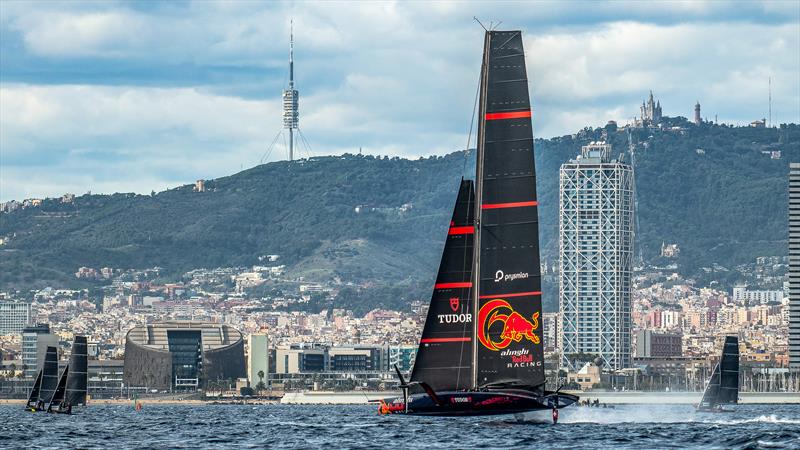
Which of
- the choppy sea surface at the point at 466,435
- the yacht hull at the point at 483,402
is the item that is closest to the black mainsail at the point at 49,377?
the choppy sea surface at the point at 466,435

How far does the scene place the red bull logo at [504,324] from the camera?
59719 mm

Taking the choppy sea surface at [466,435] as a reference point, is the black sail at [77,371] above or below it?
above

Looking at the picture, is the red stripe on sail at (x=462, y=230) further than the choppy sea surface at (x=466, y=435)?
Yes

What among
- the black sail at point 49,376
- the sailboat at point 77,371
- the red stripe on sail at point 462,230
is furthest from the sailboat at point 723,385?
the red stripe on sail at point 462,230

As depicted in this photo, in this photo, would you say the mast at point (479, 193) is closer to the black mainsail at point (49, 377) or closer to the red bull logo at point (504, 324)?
the red bull logo at point (504, 324)

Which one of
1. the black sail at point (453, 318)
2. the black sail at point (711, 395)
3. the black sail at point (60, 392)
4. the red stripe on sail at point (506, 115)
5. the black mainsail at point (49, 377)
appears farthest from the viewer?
the black mainsail at point (49, 377)

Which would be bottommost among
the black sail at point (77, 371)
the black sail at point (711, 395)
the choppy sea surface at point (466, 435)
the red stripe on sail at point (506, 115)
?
the choppy sea surface at point (466, 435)

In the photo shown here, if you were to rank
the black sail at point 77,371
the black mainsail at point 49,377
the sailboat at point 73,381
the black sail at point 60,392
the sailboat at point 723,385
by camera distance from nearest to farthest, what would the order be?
the black sail at point 60,392
the sailboat at point 73,381
the sailboat at point 723,385
the black mainsail at point 49,377
the black sail at point 77,371

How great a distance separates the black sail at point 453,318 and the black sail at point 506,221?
62.8 inches

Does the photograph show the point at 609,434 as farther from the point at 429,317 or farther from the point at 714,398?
the point at 714,398

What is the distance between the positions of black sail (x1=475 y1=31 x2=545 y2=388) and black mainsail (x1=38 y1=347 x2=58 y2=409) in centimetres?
6066

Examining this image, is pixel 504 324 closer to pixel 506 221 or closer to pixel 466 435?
pixel 506 221

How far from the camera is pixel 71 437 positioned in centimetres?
6919

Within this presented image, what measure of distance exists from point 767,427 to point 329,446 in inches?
793
